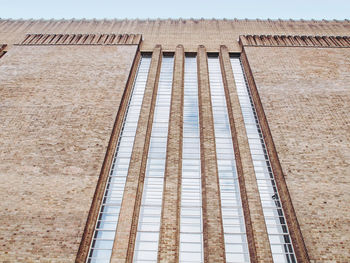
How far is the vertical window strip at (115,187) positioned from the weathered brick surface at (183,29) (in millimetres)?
5990

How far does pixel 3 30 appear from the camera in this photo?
1977 cm

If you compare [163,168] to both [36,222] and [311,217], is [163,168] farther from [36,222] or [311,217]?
[311,217]

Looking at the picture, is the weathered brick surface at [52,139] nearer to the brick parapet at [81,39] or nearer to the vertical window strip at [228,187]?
the brick parapet at [81,39]

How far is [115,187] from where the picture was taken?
9812mm

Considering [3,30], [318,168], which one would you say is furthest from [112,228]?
[3,30]

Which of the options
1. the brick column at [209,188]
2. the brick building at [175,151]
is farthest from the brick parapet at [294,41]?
the brick column at [209,188]

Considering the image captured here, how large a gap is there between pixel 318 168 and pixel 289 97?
3989 millimetres

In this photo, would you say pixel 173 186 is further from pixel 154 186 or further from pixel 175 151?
pixel 175 151

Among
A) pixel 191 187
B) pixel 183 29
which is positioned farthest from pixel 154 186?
pixel 183 29

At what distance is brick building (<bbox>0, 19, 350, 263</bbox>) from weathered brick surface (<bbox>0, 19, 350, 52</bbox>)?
1.34 m

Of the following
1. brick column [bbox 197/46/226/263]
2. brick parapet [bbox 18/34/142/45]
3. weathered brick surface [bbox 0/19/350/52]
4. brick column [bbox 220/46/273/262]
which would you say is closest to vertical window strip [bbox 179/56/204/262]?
brick column [bbox 197/46/226/263]

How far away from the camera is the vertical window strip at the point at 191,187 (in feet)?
27.2

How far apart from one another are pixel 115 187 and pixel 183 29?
13679mm

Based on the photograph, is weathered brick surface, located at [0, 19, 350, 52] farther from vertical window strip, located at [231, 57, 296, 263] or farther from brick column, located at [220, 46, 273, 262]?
vertical window strip, located at [231, 57, 296, 263]
